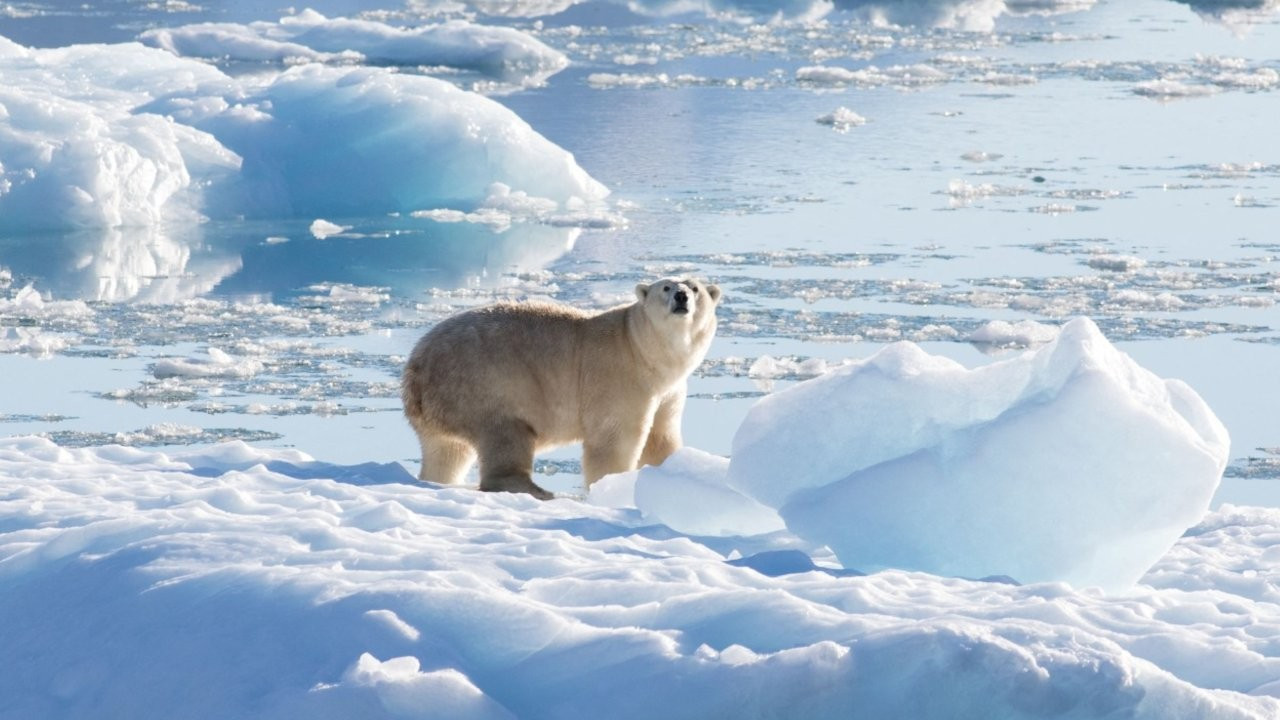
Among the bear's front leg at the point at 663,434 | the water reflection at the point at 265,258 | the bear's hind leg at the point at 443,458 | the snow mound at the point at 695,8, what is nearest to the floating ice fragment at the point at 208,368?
the water reflection at the point at 265,258

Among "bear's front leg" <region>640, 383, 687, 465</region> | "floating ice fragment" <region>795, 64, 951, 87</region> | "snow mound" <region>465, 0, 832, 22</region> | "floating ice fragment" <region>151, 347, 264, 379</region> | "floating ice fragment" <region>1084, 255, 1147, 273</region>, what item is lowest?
"snow mound" <region>465, 0, 832, 22</region>

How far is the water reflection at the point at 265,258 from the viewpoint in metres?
8.65

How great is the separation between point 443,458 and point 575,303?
2.96 metres

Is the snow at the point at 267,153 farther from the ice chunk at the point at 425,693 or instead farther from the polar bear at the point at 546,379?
the ice chunk at the point at 425,693

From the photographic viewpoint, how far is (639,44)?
61.9 ft

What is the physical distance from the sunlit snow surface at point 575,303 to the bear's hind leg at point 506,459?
24 cm

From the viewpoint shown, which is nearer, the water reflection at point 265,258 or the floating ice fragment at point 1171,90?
the water reflection at point 265,258

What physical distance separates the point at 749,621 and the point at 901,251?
6389mm

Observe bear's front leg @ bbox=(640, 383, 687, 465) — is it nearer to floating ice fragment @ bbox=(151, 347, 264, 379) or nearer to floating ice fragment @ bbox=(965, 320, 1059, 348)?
floating ice fragment @ bbox=(151, 347, 264, 379)

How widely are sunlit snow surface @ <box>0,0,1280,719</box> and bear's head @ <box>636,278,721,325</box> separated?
1.94 ft

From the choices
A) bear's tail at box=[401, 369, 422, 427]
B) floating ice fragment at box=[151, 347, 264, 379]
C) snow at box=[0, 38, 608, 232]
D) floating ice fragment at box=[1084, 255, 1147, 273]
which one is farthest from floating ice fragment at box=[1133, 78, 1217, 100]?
bear's tail at box=[401, 369, 422, 427]

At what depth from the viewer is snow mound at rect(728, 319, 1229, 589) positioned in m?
3.79

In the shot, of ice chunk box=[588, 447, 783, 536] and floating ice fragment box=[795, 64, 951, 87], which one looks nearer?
ice chunk box=[588, 447, 783, 536]

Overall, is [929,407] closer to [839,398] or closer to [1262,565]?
[839,398]
